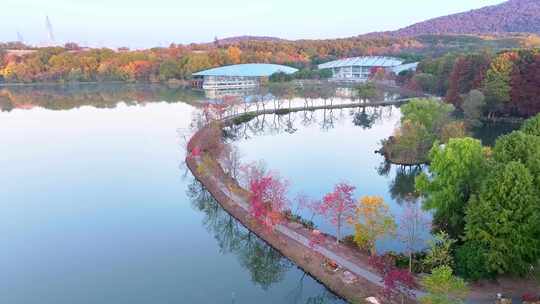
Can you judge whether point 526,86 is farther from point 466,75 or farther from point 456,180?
A: point 456,180

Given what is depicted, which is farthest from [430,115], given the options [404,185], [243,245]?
[243,245]

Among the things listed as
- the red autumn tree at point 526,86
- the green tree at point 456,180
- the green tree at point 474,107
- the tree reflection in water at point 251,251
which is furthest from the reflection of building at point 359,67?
the green tree at point 456,180

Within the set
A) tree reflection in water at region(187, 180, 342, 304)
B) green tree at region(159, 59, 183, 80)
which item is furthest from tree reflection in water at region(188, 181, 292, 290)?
green tree at region(159, 59, 183, 80)

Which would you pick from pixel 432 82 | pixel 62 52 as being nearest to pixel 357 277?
pixel 432 82

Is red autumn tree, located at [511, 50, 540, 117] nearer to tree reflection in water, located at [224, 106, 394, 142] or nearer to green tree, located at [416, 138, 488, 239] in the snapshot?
tree reflection in water, located at [224, 106, 394, 142]

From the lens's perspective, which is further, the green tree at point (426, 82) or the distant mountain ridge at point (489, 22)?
the distant mountain ridge at point (489, 22)

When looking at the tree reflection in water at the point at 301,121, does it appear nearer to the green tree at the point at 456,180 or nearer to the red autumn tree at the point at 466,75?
the red autumn tree at the point at 466,75

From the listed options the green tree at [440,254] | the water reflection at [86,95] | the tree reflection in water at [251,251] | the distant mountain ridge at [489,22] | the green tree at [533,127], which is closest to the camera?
the green tree at [440,254]
